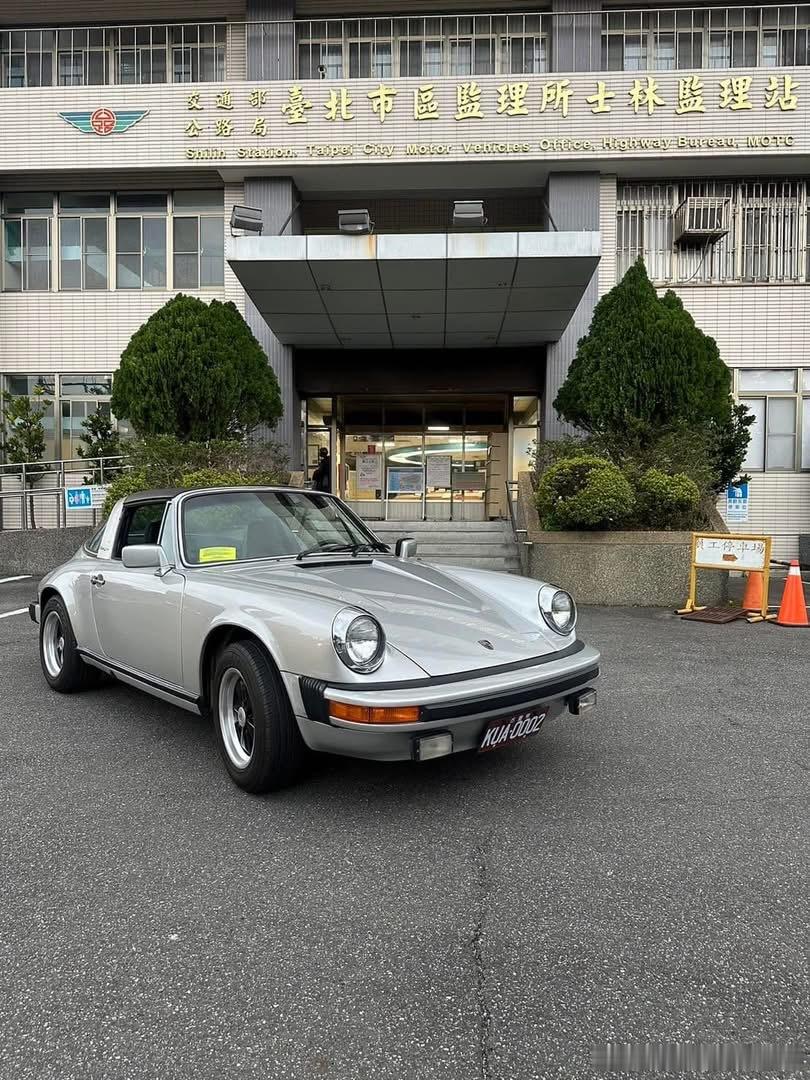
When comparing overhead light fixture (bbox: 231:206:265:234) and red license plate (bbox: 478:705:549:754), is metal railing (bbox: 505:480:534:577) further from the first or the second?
red license plate (bbox: 478:705:549:754)

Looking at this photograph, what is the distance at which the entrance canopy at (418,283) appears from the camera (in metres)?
11.1

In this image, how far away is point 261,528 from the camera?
4.12 m

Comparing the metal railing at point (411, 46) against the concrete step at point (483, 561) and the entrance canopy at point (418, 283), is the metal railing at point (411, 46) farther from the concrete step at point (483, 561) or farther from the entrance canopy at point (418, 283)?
the concrete step at point (483, 561)

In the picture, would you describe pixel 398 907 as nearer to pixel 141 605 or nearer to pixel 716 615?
pixel 141 605

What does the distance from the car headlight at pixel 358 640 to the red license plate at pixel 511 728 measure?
0.55 m

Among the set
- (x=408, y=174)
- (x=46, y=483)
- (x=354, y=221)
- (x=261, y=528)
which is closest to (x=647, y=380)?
(x=354, y=221)

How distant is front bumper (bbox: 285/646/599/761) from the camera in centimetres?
276

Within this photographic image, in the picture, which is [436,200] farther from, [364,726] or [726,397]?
[364,726]

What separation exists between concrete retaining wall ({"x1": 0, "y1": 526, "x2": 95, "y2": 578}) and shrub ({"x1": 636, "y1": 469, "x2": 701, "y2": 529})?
8.98m

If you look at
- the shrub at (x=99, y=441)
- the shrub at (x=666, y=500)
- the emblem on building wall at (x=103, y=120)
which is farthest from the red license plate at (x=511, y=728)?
the emblem on building wall at (x=103, y=120)

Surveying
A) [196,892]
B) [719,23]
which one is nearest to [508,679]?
[196,892]

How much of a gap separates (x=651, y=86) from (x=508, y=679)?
1590 cm

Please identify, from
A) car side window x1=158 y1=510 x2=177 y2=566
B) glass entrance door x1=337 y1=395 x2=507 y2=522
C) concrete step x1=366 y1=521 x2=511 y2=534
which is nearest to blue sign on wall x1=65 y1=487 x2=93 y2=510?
concrete step x1=366 y1=521 x2=511 y2=534

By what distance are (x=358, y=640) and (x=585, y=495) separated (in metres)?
6.81
